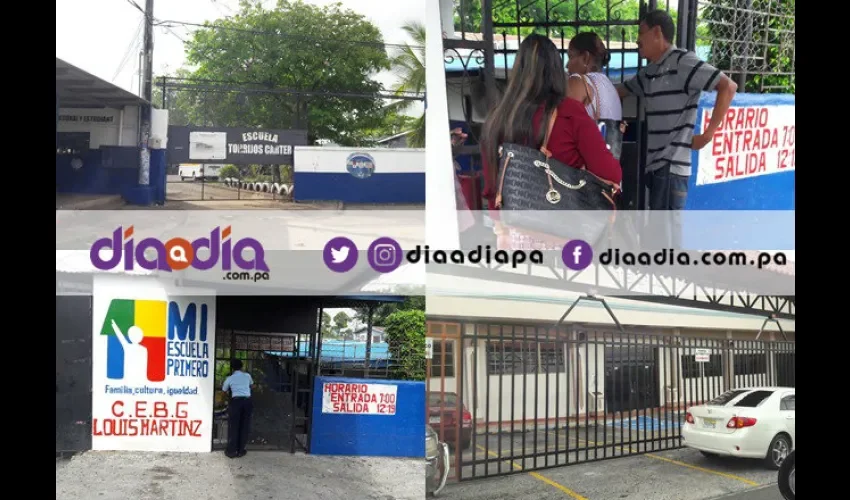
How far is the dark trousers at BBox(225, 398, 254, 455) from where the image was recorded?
157 inches

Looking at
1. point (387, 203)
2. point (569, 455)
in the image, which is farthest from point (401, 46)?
point (569, 455)

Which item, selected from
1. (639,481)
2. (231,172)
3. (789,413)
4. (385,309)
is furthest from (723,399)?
(231,172)

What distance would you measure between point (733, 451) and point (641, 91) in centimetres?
124

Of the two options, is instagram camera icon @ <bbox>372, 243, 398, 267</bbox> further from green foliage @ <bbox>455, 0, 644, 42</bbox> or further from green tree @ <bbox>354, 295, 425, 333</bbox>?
green foliage @ <bbox>455, 0, 644, 42</bbox>

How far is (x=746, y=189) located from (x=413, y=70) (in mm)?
1244

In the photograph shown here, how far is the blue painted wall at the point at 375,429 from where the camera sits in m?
4.23

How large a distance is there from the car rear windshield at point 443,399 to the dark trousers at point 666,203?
0.84m

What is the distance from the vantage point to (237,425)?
404 cm

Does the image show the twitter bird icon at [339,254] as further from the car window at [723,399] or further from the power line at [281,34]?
the car window at [723,399]

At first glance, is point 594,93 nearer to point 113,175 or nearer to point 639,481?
point 639,481

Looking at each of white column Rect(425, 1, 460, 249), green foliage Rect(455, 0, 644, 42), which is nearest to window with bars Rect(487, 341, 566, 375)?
white column Rect(425, 1, 460, 249)

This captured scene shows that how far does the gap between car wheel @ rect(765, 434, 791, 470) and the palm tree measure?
5.19 ft

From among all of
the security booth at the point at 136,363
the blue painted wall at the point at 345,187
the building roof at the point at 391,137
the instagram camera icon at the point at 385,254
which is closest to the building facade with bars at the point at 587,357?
the instagram camera icon at the point at 385,254
